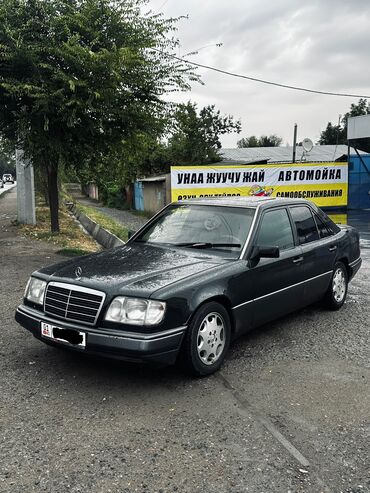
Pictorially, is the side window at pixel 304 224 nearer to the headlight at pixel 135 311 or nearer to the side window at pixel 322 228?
the side window at pixel 322 228

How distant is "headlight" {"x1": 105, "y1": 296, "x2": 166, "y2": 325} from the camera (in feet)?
12.7

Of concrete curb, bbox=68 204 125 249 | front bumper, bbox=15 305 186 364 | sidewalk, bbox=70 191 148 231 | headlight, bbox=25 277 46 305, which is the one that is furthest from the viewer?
sidewalk, bbox=70 191 148 231

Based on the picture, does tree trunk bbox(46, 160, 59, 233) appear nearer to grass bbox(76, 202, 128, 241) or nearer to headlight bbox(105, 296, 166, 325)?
grass bbox(76, 202, 128, 241)

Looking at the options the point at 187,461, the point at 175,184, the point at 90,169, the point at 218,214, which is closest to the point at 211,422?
the point at 187,461

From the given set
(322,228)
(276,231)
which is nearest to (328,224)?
(322,228)

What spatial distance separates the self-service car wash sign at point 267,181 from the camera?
18.3m

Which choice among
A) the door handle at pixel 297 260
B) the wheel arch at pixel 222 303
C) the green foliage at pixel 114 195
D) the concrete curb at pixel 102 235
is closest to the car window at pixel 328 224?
the door handle at pixel 297 260

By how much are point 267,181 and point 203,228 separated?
15.4 metres

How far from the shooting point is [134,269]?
4.41m

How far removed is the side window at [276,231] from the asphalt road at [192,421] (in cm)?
103

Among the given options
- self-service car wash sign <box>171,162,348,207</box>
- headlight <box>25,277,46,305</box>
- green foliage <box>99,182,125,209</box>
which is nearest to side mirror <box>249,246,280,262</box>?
headlight <box>25,277,46,305</box>

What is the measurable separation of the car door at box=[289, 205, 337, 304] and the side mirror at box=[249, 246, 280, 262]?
944 mm

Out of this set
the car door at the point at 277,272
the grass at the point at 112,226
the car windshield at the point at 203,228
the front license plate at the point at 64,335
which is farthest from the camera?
the grass at the point at 112,226

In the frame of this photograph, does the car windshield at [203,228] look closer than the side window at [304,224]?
Yes
